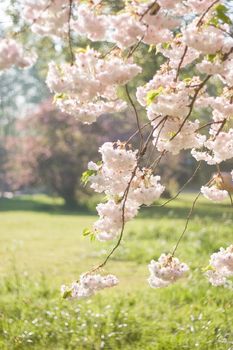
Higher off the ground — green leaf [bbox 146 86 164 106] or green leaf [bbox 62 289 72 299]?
green leaf [bbox 146 86 164 106]

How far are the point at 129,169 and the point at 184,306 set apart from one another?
3692mm

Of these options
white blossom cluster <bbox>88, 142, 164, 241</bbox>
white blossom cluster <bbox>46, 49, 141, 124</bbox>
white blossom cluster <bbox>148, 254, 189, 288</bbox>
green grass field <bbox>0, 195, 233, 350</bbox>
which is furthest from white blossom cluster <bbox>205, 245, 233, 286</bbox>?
white blossom cluster <bbox>46, 49, 141, 124</bbox>

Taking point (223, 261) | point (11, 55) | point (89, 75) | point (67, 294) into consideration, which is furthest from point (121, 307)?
point (11, 55)

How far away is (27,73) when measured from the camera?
207 feet

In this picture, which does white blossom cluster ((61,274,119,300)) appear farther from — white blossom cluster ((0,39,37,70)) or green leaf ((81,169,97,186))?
white blossom cluster ((0,39,37,70))

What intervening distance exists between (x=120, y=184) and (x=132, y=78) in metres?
0.67

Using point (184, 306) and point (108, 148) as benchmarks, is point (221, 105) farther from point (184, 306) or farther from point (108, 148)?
point (184, 306)

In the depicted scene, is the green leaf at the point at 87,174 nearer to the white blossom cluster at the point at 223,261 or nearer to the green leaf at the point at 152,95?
the green leaf at the point at 152,95

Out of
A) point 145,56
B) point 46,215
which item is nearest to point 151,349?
point 145,56

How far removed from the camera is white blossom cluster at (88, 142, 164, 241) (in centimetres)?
363

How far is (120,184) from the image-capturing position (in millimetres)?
3750

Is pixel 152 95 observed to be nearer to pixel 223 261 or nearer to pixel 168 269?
pixel 168 269

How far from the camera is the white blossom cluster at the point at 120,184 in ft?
11.9

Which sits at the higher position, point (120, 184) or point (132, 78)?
point (132, 78)
